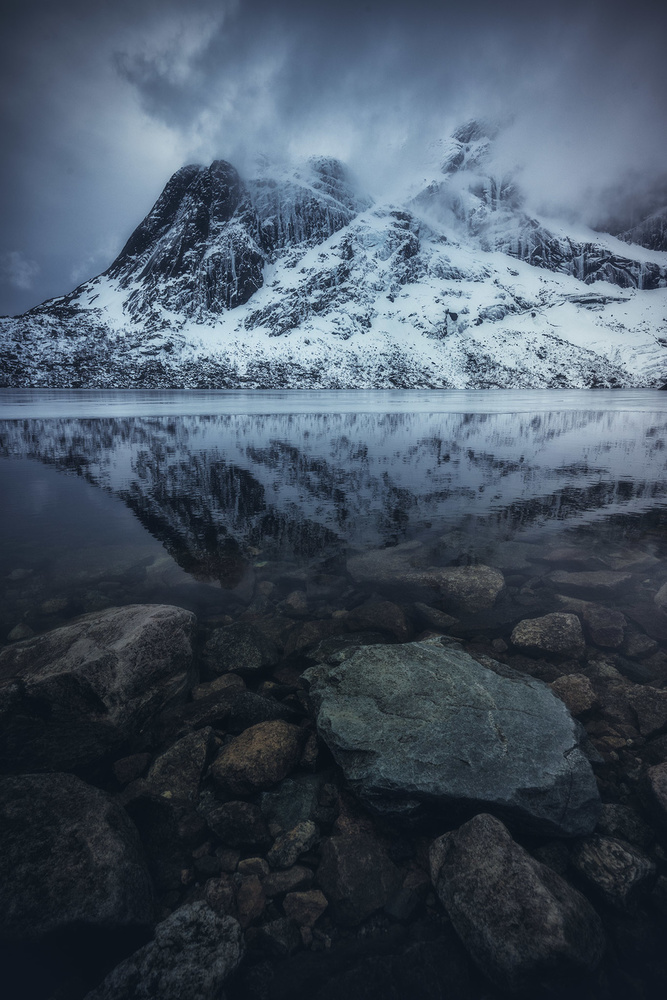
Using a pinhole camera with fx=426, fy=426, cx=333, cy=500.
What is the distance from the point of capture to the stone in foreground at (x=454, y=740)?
3.92 m

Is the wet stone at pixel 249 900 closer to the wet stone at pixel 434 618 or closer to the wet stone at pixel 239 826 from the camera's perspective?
the wet stone at pixel 239 826

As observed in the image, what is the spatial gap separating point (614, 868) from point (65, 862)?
4.52 m

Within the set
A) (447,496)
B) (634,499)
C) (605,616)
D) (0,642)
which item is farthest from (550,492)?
(0,642)

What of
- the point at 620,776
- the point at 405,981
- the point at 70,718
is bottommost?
the point at 405,981

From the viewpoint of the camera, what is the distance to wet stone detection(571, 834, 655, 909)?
3412 mm

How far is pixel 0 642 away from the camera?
273 inches

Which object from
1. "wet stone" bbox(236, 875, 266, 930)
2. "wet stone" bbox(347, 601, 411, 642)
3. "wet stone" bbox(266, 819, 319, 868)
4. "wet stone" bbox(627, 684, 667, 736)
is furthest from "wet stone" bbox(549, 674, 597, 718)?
"wet stone" bbox(236, 875, 266, 930)

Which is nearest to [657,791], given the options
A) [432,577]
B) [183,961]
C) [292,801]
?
[292,801]

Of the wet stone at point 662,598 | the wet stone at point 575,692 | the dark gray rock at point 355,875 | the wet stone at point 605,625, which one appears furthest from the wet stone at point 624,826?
the wet stone at point 662,598

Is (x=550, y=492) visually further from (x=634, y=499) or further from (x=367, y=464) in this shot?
(x=367, y=464)

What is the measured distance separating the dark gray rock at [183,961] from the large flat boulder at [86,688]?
2062 millimetres

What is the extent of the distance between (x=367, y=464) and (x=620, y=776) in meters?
17.4

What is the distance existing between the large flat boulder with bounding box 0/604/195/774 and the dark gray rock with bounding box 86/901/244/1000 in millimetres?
2062

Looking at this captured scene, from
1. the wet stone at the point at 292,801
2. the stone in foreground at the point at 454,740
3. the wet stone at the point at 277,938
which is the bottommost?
the wet stone at the point at 277,938
